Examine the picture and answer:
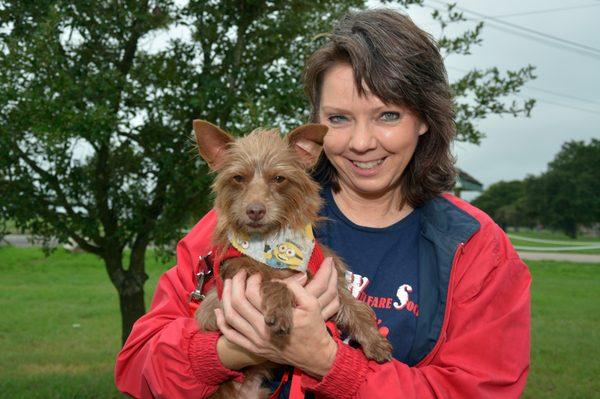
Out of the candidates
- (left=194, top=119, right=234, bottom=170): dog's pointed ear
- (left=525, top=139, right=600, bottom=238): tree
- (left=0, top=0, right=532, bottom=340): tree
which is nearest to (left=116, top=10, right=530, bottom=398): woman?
(left=194, top=119, right=234, bottom=170): dog's pointed ear

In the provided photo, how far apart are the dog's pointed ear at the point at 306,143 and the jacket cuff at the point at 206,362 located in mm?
1156

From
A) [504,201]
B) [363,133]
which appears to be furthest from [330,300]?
[504,201]

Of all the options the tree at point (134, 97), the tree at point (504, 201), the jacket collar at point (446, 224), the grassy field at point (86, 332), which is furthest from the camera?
Answer: the tree at point (504, 201)

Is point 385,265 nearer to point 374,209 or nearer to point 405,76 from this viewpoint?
point 374,209

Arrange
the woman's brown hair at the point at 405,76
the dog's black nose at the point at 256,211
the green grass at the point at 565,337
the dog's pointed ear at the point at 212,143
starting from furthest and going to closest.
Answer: the green grass at the point at 565,337
the dog's pointed ear at the point at 212,143
the dog's black nose at the point at 256,211
the woman's brown hair at the point at 405,76

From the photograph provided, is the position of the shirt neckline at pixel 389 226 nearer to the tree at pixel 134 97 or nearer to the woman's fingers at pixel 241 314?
the woman's fingers at pixel 241 314

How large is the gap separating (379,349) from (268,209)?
2.98 ft

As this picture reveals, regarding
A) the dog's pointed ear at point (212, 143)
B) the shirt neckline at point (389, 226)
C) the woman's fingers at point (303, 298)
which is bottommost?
the woman's fingers at point (303, 298)

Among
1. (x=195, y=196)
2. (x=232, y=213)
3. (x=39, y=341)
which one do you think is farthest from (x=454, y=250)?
(x=39, y=341)

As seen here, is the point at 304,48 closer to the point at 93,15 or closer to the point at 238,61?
the point at 238,61

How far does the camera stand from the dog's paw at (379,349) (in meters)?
3.01

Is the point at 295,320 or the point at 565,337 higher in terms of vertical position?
the point at 295,320

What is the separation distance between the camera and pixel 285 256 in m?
3.28

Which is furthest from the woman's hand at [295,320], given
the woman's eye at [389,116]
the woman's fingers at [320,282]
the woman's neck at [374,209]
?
the woman's eye at [389,116]
